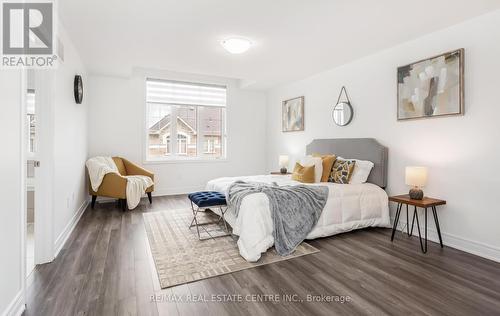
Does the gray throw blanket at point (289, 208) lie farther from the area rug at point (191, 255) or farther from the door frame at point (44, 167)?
the door frame at point (44, 167)

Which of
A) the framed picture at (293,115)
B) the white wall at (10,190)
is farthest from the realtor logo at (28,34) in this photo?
the framed picture at (293,115)

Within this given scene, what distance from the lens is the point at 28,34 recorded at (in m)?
2.19

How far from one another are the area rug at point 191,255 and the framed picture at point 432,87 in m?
2.18

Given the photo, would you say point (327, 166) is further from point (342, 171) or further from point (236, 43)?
point (236, 43)

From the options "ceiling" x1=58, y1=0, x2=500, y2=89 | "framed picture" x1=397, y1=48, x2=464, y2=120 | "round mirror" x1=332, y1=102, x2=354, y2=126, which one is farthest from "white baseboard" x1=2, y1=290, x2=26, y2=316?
"round mirror" x1=332, y1=102, x2=354, y2=126

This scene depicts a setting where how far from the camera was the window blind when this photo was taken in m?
5.71

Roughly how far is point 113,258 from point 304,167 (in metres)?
2.72

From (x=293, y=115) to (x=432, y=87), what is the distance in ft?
9.40

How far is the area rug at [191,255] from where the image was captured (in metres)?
2.35

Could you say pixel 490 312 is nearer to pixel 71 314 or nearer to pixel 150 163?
pixel 71 314

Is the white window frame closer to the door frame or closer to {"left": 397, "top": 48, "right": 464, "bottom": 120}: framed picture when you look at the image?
the door frame

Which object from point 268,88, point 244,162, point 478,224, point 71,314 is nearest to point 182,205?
point 244,162

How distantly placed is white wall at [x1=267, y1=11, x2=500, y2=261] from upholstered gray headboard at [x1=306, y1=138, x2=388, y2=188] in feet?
0.38

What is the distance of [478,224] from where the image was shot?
2.82 m
